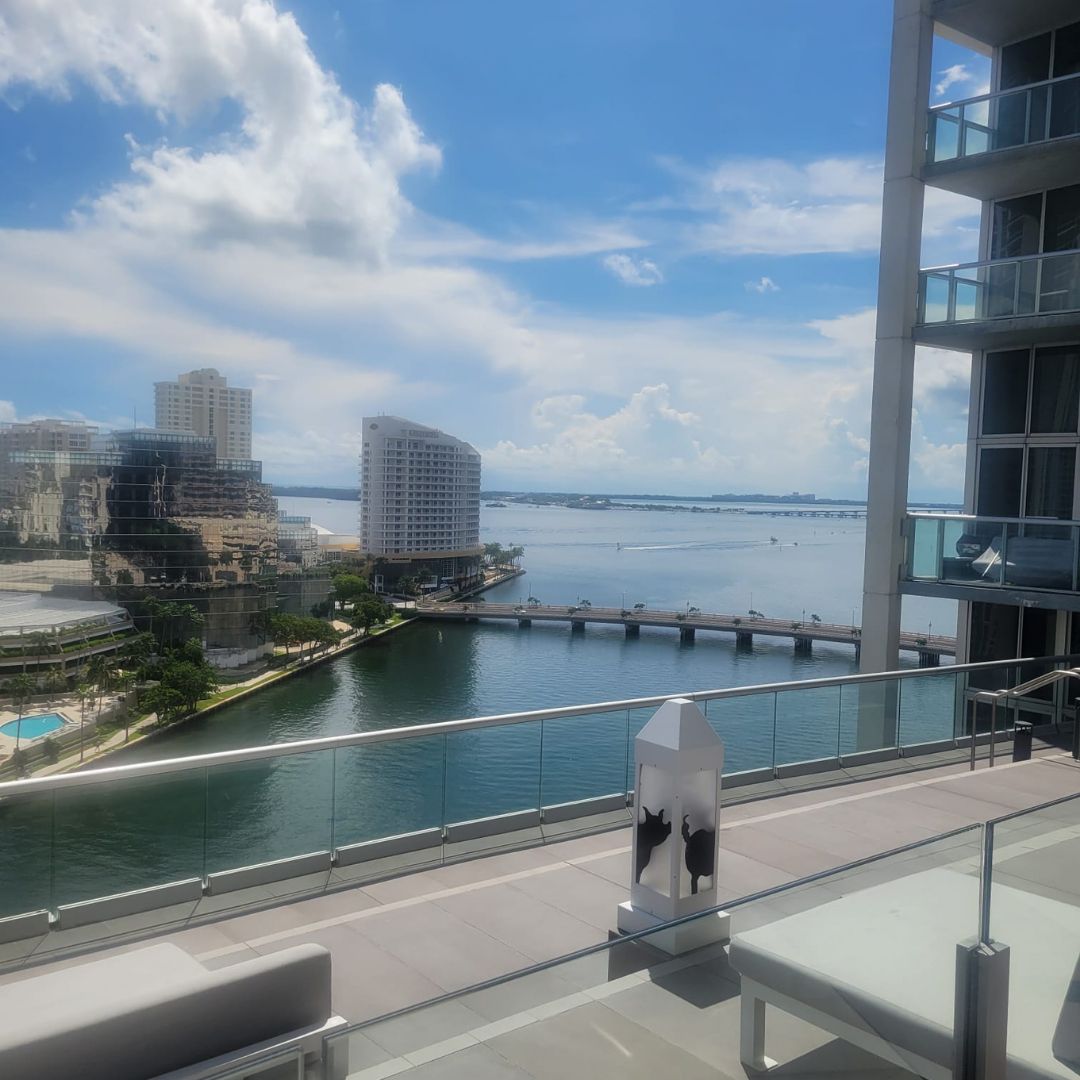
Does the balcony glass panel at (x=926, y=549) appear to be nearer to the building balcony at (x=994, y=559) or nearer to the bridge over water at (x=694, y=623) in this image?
the building balcony at (x=994, y=559)

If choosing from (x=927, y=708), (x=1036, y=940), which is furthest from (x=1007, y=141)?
(x=1036, y=940)

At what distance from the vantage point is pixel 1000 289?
11.9 m

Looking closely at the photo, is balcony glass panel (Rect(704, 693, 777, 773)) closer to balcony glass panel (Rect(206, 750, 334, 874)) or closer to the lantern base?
balcony glass panel (Rect(206, 750, 334, 874))

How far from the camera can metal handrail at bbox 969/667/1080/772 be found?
903cm

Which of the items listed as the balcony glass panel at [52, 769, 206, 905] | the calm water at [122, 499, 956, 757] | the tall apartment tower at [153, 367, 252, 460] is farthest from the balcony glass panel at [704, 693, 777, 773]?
the tall apartment tower at [153, 367, 252, 460]

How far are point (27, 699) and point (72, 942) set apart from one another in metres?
86.7

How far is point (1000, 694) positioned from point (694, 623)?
9187 cm

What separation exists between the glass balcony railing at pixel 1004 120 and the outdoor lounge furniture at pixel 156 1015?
12.0 m

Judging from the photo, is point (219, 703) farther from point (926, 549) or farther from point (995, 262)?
point (995, 262)

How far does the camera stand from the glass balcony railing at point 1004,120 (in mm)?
11508

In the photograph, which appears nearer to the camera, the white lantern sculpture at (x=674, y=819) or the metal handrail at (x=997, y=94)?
the white lantern sculpture at (x=674, y=819)

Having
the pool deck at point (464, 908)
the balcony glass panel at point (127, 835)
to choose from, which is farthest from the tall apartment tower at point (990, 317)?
the balcony glass panel at point (127, 835)

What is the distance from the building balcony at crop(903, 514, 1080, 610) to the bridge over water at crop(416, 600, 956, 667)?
2978 inches

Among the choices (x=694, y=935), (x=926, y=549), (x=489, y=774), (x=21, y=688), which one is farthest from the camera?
(x=21, y=688)
